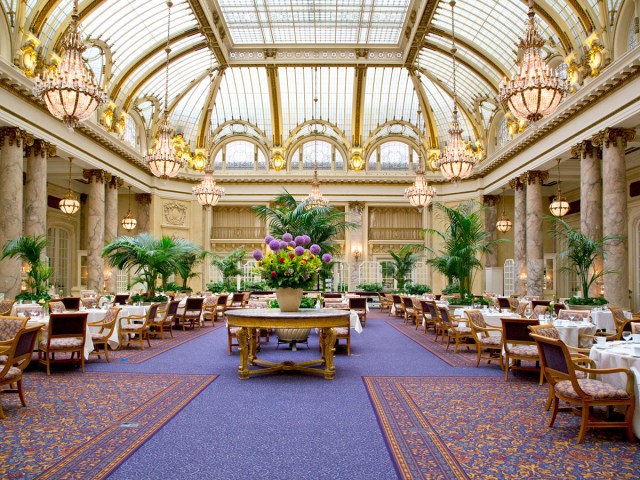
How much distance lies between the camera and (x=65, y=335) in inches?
296

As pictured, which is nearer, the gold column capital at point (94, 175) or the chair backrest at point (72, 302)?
the chair backrest at point (72, 302)

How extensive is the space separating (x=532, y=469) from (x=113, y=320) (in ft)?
22.5

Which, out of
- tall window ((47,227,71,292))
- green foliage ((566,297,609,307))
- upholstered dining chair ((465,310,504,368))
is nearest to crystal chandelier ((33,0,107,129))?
upholstered dining chair ((465,310,504,368))

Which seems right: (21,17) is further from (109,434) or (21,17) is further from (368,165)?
(368,165)

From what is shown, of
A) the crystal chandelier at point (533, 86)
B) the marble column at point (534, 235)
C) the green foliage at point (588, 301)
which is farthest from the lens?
the marble column at point (534, 235)

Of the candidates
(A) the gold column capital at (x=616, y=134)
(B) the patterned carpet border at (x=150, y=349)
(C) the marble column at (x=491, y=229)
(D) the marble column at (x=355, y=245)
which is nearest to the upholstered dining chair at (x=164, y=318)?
(B) the patterned carpet border at (x=150, y=349)

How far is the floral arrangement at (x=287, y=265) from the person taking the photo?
706 centimetres

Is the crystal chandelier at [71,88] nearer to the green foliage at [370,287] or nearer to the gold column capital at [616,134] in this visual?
the gold column capital at [616,134]

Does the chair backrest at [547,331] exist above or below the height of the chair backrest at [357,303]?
above

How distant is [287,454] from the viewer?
3.99 m

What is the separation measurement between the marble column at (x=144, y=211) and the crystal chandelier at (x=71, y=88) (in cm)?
1541

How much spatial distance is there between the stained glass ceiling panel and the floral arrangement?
14.0 metres

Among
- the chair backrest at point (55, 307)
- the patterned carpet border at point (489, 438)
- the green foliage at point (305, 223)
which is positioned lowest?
the patterned carpet border at point (489, 438)

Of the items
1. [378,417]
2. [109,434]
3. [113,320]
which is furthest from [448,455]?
[113,320]
